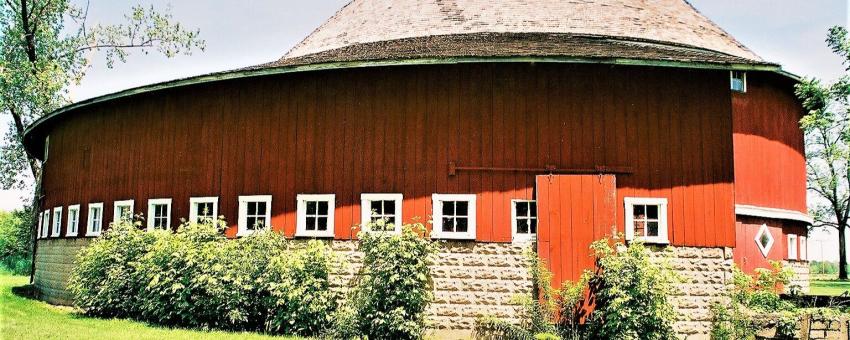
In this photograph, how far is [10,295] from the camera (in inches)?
834

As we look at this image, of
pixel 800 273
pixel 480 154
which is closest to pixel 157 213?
pixel 480 154

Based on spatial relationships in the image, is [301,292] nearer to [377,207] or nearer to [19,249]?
[377,207]

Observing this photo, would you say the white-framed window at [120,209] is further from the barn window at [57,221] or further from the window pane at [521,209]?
the window pane at [521,209]

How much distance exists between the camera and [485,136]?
512 inches

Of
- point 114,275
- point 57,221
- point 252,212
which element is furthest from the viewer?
point 57,221

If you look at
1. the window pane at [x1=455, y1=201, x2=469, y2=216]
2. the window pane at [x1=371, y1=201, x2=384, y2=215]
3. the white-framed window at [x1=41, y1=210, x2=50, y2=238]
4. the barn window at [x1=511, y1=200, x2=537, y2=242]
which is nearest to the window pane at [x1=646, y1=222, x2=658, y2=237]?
the barn window at [x1=511, y1=200, x2=537, y2=242]

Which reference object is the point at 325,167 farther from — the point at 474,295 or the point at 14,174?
the point at 14,174

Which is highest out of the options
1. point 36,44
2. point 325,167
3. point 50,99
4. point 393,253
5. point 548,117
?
point 36,44

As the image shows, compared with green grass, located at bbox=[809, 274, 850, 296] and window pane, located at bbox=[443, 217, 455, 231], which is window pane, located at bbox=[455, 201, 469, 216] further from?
green grass, located at bbox=[809, 274, 850, 296]

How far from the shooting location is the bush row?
11625 millimetres

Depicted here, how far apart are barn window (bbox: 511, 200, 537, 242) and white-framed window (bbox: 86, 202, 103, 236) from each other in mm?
9790

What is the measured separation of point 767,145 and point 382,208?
30.8 ft

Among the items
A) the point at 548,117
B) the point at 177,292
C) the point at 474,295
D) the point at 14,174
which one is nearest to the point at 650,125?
the point at 548,117

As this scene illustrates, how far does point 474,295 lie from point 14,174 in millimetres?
31310
